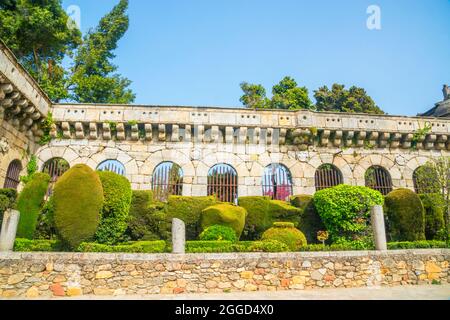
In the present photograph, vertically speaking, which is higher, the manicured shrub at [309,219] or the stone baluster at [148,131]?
the stone baluster at [148,131]

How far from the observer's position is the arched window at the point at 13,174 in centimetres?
1212

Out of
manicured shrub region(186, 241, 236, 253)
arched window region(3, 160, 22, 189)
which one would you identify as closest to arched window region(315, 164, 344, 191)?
manicured shrub region(186, 241, 236, 253)

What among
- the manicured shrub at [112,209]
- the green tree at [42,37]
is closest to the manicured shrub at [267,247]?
the manicured shrub at [112,209]

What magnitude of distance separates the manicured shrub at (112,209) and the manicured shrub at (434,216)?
11.2 meters

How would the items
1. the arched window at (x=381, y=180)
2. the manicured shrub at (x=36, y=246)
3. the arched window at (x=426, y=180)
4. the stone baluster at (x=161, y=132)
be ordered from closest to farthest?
the manicured shrub at (x=36, y=246) < the arched window at (x=426, y=180) < the stone baluster at (x=161, y=132) < the arched window at (x=381, y=180)

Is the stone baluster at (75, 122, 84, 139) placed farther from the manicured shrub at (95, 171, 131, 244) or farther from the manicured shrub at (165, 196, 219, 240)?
the manicured shrub at (165, 196, 219, 240)

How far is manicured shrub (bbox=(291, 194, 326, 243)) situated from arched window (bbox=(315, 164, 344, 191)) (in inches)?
97.1

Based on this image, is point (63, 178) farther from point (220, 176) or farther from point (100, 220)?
point (220, 176)

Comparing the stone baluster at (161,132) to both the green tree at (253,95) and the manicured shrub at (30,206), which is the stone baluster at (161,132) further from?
the green tree at (253,95)

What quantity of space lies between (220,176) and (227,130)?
222cm

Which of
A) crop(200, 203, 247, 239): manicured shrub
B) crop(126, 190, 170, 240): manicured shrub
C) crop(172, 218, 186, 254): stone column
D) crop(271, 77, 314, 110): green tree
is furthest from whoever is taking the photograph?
crop(271, 77, 314, 110): green tree

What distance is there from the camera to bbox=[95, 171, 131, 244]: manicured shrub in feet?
28.8

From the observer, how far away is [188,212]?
10.9 m
